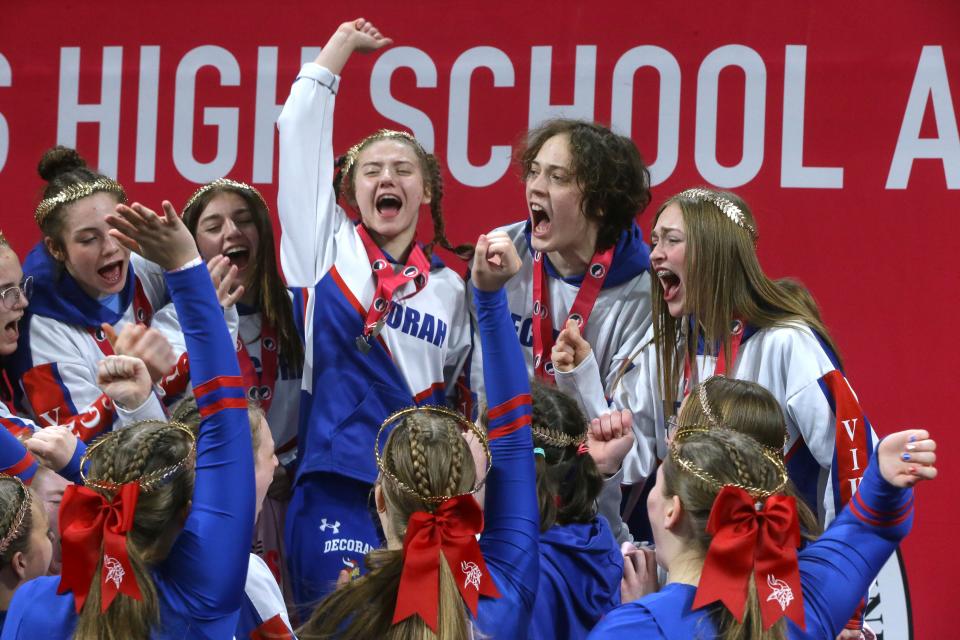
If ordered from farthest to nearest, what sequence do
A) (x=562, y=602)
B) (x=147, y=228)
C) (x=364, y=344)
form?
(x=364, y=344), (x=562, y=602), (x=147, y=228)

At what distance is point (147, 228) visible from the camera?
2.38 meters

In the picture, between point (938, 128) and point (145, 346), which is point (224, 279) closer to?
point (145, 346)

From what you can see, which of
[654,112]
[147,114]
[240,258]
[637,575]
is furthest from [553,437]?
[147,114]

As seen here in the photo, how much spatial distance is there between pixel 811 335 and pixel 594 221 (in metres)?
0.88

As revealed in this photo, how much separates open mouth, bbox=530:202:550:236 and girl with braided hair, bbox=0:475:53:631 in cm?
197

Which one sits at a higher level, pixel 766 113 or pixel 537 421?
pixel 766 113

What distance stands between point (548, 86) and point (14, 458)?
2669 mm

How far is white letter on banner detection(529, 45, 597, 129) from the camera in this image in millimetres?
4953

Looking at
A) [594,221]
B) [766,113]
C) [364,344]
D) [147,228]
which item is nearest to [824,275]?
[766,113]

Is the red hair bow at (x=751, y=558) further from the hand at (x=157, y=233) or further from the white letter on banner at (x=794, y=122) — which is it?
the white letter on banner at (x=794, y=122)

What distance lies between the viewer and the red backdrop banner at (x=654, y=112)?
4789mm

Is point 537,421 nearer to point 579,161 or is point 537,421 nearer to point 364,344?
point 364,344

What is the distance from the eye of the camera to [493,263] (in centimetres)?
263

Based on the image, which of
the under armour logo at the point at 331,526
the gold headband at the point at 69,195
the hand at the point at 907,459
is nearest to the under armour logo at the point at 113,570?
the hand at the point at 907,459
